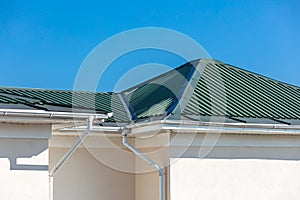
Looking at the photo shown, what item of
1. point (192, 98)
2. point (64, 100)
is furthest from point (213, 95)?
point (64, 100)

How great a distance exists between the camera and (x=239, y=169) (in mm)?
10117

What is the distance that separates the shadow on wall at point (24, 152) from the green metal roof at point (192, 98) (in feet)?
2.29

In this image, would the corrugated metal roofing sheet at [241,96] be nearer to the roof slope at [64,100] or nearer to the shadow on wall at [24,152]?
the roof slope at [64,100]

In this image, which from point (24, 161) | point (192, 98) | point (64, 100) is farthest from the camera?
point (64, 100)

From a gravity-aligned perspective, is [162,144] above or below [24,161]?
above

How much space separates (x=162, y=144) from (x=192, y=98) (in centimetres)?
132

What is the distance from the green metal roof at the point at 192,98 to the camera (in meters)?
9.61

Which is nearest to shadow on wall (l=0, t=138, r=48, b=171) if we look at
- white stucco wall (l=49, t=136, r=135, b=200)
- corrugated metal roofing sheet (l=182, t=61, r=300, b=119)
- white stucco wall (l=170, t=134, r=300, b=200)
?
white stucco wall (l=49, t=136, r=135, b=200)

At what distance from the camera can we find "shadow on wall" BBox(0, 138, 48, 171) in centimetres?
836

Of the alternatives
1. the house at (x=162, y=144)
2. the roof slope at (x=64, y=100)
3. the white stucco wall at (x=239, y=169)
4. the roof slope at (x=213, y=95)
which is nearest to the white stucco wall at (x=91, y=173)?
the house at (x=162, y=144)

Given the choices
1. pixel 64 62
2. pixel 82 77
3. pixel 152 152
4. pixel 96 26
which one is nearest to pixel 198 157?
pixel 152 152

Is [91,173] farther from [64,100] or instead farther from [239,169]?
[239,169]

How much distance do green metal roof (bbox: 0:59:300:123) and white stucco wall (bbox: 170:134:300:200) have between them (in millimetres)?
587

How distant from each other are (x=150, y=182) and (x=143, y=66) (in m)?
3.32
